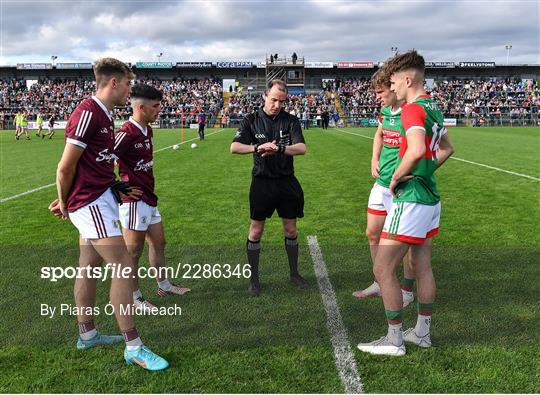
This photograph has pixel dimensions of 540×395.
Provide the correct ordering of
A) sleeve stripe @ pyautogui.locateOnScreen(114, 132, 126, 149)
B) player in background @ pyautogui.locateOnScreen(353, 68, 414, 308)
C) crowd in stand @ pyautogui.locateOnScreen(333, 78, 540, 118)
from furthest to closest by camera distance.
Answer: crowd in stand @ pyautogui.locateOnScreen(333, 78, 540, 118) → player in background @ pyautogui.locateOnScreen(353, 68, 414, 308) → sleeve stripe @ pyautogui.locateOnScreen(114, 132, 126, 149)

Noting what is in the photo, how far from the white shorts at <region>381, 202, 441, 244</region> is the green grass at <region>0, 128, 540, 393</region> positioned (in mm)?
923

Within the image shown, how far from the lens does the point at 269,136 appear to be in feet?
15.8

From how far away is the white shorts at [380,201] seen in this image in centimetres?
451

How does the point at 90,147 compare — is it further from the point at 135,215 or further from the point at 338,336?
the point at 338,336

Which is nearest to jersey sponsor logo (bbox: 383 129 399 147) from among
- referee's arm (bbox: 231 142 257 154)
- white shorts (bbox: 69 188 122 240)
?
referee's arm (bbox: 231 142 257 154)

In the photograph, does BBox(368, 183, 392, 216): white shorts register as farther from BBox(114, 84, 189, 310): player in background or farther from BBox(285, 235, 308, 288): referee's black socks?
BBox(114, 84, 189, 310): player in background

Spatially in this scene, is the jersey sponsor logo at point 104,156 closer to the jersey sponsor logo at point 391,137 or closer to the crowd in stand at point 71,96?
the jersey sponsor logo at point 391,137

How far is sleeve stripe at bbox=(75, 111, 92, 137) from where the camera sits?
3.18 metres

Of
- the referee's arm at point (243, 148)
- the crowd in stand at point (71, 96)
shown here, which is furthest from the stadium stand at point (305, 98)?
the referee's arm at point (243, 148)

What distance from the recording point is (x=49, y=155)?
60.3 feet

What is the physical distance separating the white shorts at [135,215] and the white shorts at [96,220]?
907 mm

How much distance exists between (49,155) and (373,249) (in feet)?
56.0

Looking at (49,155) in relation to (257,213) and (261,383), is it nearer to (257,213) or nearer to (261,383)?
(257,213)

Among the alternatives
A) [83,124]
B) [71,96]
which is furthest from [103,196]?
[71,96]
